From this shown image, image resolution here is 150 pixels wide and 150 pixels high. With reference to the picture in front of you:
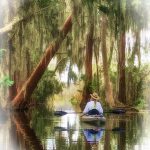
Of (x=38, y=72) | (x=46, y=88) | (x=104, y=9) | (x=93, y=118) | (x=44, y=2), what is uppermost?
(x=44, y=2)

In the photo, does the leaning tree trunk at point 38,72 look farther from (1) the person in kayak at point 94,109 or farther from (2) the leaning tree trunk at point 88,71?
(1) the person in kayak at point 94,109

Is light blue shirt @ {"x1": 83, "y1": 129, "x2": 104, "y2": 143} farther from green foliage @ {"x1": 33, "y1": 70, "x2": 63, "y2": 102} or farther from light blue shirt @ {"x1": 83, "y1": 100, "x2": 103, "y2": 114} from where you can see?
green foliage @ {"x1": 33, "y1": 70, "x2": 63, "y2": 102}

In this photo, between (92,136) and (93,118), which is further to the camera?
(93,118)

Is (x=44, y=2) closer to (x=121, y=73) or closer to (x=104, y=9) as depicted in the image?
(x=104, y=9)

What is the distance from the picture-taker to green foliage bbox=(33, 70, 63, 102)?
38094mm

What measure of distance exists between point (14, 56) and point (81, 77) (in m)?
11.6

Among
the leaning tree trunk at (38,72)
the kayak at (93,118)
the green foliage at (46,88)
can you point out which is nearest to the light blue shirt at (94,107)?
the kayak at (93,118)

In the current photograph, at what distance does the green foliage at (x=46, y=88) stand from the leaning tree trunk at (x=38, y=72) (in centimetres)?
871

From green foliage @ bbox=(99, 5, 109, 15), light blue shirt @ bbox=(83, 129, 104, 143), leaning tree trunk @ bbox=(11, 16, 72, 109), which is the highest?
green foliage @ bbox=(99, 5, 109, 15)

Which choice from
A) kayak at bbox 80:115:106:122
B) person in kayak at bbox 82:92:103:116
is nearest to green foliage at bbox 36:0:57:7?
person in kayak at bbox 82:92:103:116

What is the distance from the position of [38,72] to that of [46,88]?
11.0 m

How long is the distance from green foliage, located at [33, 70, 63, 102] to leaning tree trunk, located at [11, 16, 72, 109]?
8707 mm

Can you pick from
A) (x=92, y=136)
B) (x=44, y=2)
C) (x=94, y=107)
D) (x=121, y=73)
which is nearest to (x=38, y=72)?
(x=44, y=2)

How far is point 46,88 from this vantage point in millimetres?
38469
